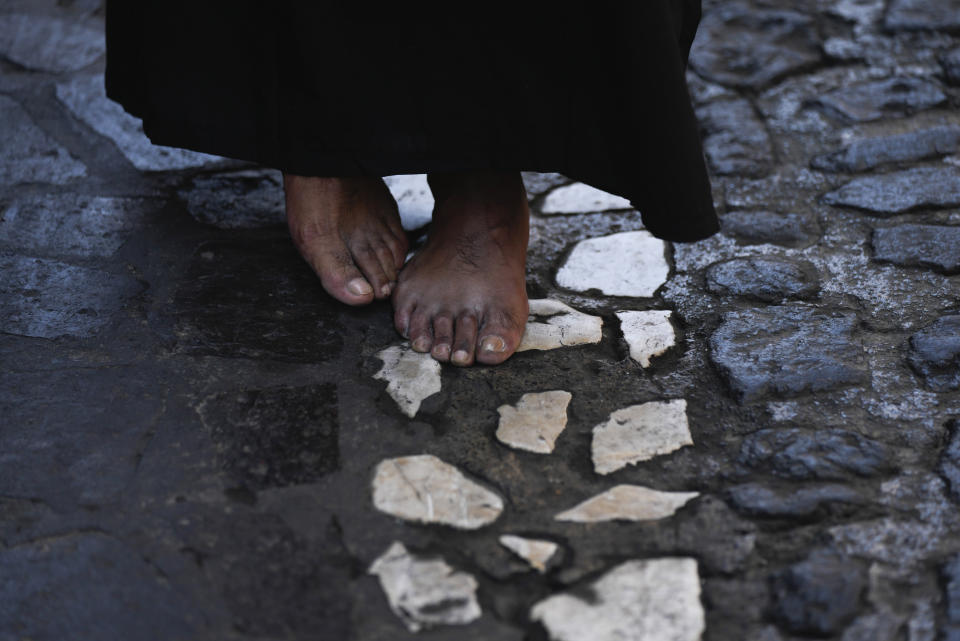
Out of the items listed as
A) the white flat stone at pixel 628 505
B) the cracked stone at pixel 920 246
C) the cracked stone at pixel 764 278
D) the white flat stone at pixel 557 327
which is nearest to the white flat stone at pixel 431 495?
the white flat stone at pixel 628 505

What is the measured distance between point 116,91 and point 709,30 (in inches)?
70.6

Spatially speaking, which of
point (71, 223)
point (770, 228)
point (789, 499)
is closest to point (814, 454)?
point (789, 499)

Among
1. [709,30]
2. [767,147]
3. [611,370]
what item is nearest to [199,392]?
[611,370]

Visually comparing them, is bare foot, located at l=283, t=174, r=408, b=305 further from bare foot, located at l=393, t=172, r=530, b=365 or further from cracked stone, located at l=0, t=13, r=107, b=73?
cracked stone, located at l=0, t=13, r=107, b=73

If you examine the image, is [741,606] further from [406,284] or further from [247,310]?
[247,310]

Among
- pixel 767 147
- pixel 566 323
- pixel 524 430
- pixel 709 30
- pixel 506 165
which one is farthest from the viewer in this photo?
pixel 709 30

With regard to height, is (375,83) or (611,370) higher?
(375,83)

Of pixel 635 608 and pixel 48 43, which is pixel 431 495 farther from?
pixel 48 43

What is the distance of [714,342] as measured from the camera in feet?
5.14

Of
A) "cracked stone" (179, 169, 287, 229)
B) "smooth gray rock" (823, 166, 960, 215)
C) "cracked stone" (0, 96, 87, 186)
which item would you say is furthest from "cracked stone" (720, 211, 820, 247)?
"cracked stone" (0, 96, 87, 186)

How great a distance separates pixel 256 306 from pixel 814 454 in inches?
39.2

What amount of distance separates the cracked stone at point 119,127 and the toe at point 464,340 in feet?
3.18

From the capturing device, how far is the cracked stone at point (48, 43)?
8.52 ft

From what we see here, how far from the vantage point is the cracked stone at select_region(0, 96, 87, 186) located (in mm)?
2071
